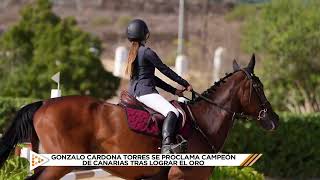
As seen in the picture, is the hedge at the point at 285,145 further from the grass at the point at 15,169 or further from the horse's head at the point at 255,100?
the horse's head at the point at 255,100

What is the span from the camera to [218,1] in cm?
6519

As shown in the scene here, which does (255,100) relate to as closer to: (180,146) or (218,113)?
(218,113)

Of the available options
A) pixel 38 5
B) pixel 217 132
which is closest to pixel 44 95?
pixel 38 5

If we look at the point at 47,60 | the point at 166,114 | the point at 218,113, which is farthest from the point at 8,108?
the point at 166,114

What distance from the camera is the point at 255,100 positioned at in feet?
24.0

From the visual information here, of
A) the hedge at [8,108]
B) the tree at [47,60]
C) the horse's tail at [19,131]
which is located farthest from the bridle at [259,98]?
the tree at [47,60]

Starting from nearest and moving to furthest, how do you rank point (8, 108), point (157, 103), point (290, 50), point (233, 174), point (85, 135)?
point (85, 135) < point (157, 103) < point (233, 174) < point (8, 108) < point (290, 50)

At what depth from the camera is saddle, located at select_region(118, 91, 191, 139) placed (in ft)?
22.1

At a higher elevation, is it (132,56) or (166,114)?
(132,56)

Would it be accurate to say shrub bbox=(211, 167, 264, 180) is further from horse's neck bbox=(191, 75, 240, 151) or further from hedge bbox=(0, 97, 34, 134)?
hedge bbox=(0, 97, 34, 134)

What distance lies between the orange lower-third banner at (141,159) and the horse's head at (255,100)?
2.80ft

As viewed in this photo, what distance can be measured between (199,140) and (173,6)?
5895cm

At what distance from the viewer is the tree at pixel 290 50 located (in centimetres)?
2477

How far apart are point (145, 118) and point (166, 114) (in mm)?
225
